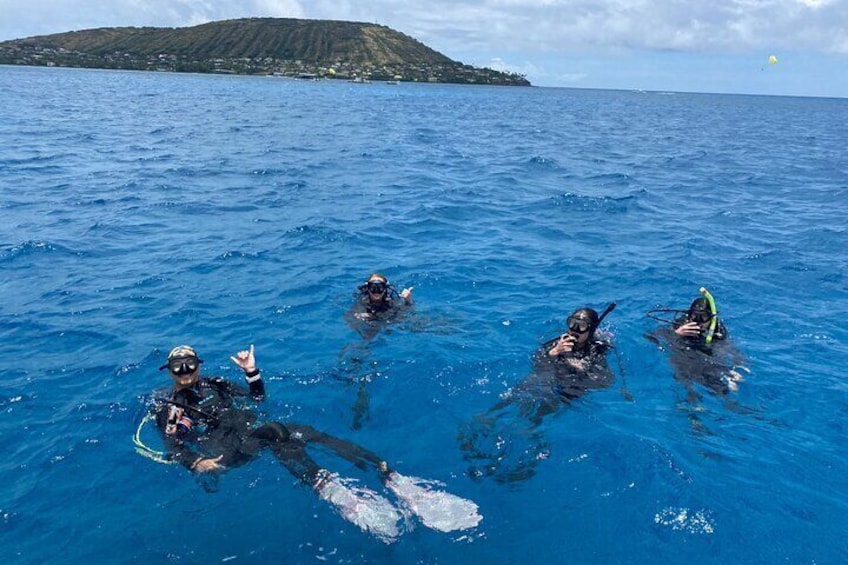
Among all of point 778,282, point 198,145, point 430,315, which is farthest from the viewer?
point 198,145

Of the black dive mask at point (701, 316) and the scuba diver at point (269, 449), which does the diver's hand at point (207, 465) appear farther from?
the black dive mask at point (701, 316)

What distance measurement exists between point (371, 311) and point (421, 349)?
5.09 feet

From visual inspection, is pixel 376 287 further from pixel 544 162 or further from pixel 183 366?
pixel 544 162

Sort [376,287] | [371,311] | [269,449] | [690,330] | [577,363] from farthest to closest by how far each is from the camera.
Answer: [371,311], [376,287], [690,330], [577,363], [269,449]

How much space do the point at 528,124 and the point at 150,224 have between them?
173 ft

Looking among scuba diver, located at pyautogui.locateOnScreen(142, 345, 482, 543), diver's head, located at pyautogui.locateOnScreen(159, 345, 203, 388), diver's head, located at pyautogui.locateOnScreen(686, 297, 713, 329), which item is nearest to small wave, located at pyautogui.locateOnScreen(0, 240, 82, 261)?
scuba diver, located at pyautogui.locateOnScreen(142, 345, 482, 543)

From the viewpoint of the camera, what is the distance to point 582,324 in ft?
32.3

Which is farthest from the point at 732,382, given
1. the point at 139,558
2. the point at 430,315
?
the point at 139,558

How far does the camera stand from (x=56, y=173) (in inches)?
1054

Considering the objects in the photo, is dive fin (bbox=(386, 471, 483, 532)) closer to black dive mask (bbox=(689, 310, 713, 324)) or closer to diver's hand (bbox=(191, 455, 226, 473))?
diver's hand (bbox=(191, 455, 226, 473))

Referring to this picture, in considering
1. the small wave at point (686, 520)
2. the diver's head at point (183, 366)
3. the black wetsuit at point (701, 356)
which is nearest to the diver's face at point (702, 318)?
the black wetsuit at point (701, 356)

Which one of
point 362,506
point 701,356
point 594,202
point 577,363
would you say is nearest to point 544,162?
point 594,202

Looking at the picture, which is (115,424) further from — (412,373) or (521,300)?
(521,300)

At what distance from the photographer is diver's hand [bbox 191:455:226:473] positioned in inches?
306
